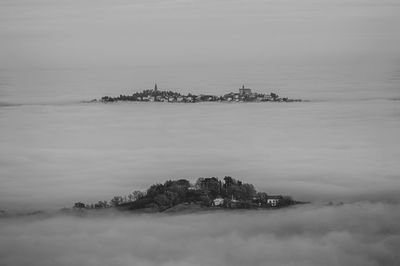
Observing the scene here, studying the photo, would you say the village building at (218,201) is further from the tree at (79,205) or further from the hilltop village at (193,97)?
the hilltop village at (193,97)

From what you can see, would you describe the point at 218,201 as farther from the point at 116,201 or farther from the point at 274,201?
the point at 116,201

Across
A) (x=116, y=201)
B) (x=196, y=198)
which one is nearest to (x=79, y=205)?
(x=116, y=201)

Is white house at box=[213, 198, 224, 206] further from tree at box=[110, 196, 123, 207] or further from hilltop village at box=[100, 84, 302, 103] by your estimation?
hilltop village at box=[100, 84, 302, 103]

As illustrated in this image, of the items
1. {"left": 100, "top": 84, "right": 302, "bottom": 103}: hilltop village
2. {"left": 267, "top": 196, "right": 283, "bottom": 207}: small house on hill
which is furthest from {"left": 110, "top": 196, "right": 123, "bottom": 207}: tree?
{"left": 100, "top": 84, "right": 302, "bottom": 103}: hilltop village

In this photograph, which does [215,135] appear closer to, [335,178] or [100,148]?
[100,148]

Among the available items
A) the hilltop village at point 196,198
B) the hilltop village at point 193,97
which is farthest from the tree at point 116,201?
the hilltop village at point 193,97

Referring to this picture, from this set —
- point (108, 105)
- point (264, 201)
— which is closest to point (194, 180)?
point (264, 201)
